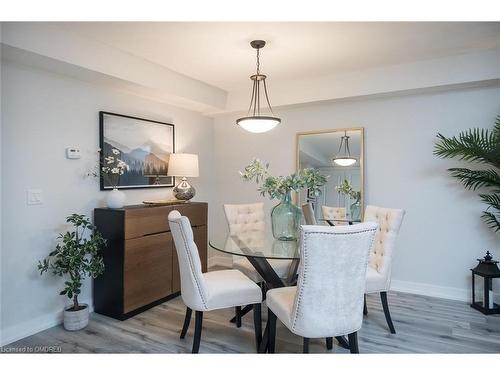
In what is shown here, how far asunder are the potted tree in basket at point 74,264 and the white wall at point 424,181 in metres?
2.87

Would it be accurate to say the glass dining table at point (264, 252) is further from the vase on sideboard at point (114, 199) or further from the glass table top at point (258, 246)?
the vase on sideboard at point (114, 199)

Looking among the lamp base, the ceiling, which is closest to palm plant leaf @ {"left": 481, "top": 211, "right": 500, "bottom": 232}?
the ceiling

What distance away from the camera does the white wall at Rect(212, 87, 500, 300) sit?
3.45m

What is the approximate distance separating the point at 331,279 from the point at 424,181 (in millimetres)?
2356

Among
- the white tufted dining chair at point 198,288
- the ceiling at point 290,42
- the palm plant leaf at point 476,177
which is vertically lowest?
the white tufted dining chair at point 198,288

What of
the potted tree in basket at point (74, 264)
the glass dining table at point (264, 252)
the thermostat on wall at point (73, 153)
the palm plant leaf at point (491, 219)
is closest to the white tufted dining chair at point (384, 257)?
the glass dining table at point (264, 252)

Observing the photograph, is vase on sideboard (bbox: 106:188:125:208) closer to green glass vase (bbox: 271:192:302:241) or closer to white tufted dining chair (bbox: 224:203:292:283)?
white tufted dining chair (bbox: 224:203:292:283)

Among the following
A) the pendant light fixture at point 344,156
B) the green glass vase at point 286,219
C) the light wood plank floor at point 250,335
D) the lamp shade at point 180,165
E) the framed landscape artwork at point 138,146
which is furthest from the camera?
the pendant light fixture at point 344,156

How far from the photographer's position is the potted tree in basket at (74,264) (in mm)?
2734
